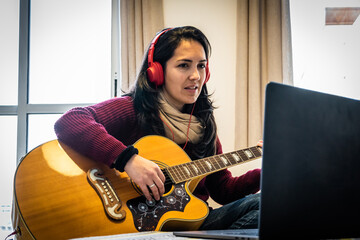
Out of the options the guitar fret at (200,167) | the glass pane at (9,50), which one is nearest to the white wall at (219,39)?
the guitar fret at (200,167)

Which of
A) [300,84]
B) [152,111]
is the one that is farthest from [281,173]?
[300,84]

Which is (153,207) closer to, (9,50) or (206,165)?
(206,165)

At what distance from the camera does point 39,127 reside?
8.63 feet

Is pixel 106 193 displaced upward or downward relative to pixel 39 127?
downward

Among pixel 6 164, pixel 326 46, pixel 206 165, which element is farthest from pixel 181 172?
pixel 6 164

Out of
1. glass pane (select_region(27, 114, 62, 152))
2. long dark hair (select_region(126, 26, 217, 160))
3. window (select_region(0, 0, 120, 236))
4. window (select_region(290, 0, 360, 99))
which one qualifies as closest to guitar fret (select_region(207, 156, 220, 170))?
long dark hair (select_region(126, 26, 217, 160))

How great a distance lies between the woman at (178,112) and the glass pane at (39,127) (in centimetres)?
157

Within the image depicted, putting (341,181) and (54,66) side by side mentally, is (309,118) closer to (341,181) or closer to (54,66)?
(341,181)

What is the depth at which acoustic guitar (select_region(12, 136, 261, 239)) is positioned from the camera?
2.68 feet

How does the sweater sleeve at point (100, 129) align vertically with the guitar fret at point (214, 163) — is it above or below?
above

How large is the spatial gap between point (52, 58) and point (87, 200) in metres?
2.14

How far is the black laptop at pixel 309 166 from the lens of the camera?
1.48ft

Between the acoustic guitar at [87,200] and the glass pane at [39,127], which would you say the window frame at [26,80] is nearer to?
the glass pane at [39,127]

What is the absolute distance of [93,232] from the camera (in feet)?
2.69
